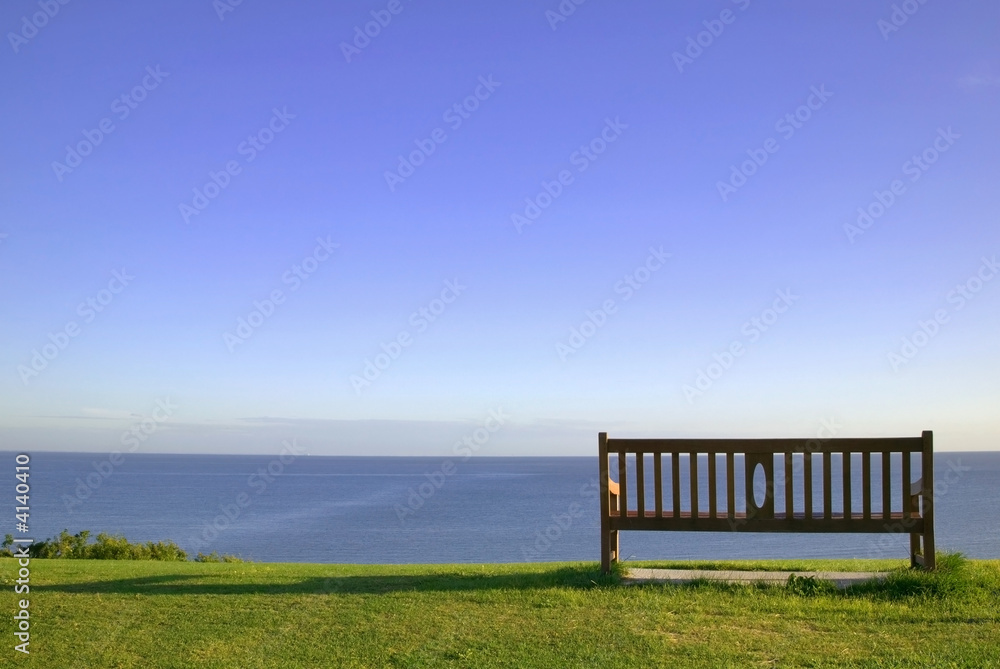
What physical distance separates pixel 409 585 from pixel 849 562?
5.22 m

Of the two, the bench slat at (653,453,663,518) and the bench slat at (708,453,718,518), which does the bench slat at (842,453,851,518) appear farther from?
the bench slat at (653,453,663,518)

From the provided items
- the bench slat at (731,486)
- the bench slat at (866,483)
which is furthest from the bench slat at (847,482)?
the bench slat at (731,486)

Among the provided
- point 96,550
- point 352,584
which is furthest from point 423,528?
point 352,584

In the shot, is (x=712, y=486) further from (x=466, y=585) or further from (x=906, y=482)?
(x=466, y=585)

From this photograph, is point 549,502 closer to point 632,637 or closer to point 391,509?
point 391,509

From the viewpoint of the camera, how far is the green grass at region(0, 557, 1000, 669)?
16.7 feet

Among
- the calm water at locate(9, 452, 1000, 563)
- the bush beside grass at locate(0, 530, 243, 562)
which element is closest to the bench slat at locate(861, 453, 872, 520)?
the bush beside grass at locate(0, 530, 243, 562)

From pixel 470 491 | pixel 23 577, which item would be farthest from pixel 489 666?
pixel 470 491

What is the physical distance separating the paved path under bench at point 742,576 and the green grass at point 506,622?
9.1 inches

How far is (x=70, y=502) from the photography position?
9081 cm

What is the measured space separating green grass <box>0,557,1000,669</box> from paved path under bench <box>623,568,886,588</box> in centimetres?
23

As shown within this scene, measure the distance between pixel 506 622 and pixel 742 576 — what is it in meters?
2.51

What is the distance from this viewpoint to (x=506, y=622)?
19.7 feet

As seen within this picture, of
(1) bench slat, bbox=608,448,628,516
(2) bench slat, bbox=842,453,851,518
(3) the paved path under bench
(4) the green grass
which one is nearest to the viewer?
(4) the green grass
